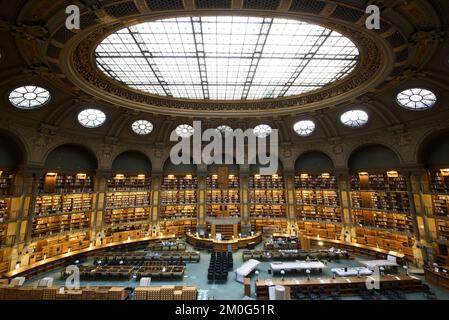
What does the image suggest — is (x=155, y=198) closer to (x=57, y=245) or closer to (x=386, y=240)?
(x=57, y=245)

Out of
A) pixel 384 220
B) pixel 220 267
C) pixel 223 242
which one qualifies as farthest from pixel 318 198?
pixel 220 267

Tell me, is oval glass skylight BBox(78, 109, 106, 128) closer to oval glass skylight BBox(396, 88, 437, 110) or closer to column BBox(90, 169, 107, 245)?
column BBox(90, 169, 107, 245)

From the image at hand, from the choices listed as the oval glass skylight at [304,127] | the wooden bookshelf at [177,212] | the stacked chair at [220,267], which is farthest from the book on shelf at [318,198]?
the wooden bookshelf at [177,212]

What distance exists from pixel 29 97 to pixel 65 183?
7.37 m

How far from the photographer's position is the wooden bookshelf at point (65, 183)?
57.0ft

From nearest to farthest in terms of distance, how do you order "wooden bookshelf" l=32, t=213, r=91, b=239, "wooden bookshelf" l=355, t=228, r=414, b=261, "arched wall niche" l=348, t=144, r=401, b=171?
1. "wooden bookshelf" l=32, t=213, r=91, b=239
2. "wooden bookshelf" l=355, t=228, r=414, b=261
3. "arched wall niche" l=348, t=144, r=401, b=171

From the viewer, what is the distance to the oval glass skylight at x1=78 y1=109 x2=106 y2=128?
1808 cm

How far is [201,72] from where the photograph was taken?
15.5 metres

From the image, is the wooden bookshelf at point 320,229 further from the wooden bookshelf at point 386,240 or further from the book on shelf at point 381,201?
the book on shelf at point 381,201

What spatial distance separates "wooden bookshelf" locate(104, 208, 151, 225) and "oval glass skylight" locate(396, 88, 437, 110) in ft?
75.6

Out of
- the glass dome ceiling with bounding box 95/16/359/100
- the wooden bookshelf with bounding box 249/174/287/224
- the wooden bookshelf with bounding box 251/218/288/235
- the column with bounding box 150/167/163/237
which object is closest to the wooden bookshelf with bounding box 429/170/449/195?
the glass dome ceiling with bounding box 95/16/359/100

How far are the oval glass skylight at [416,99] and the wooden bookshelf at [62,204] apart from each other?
2545cm

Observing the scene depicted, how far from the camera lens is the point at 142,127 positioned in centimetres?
2167
